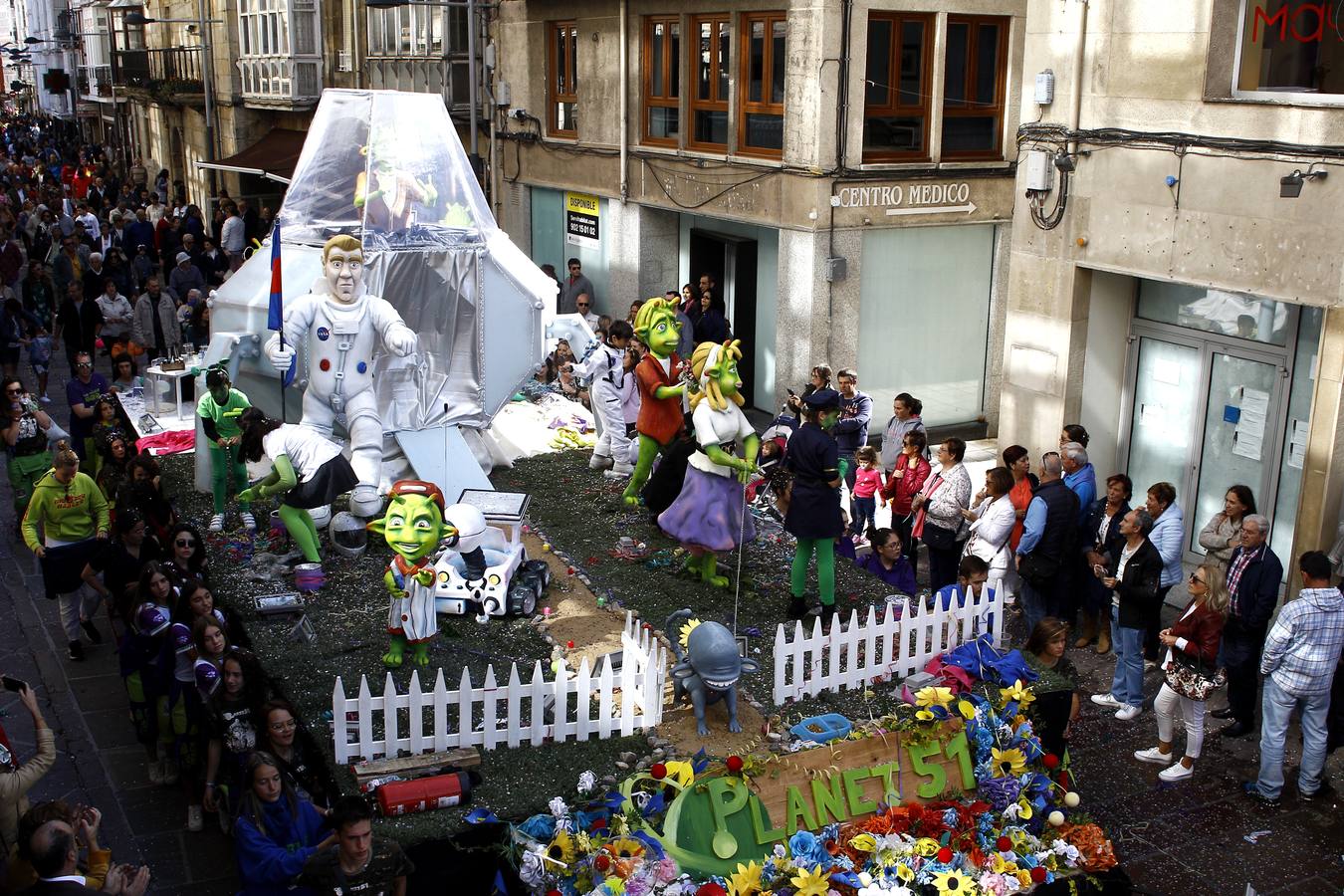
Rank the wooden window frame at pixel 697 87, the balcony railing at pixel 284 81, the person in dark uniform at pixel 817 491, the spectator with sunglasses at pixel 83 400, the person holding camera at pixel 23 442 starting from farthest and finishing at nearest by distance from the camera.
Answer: the balcony railing at pixel 284 81 < the wooden window frame at pixel 697 87 < the spectator with sunglasses at pixel 83 400 < the person holding camera at pixel 23 442 < the person in dark uniform at pixel 817 491

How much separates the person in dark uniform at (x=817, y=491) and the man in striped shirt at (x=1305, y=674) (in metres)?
2.94

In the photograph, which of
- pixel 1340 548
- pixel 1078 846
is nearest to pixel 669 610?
pixel 1078 846

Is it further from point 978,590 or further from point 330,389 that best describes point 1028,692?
point 330,389

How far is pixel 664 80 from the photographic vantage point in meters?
18.3

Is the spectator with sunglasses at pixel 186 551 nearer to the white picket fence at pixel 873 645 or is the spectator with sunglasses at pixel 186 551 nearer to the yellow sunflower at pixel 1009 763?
the white picket fence at pixel 873 645

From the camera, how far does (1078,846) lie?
7.29 meters

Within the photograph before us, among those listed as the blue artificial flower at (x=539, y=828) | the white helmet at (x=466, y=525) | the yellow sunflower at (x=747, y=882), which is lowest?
the yellow sunflower at (x=747, y=882)

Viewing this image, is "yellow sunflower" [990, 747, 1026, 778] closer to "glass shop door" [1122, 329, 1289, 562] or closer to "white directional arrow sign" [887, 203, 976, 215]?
"glass shop door" [1122, 329, 1289, 562]

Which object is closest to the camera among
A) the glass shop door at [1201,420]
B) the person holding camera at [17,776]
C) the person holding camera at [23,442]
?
the person holding camera at [17,776]

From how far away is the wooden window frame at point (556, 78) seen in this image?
2050 cm

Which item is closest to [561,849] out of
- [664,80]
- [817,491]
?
[817,491]

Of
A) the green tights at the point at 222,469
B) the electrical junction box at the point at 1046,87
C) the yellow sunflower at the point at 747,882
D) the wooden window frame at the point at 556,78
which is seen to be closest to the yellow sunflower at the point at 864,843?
the yellow sunflower at the point at 747,882

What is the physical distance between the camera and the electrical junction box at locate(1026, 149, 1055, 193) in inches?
496

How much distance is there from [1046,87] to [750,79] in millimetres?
4948
